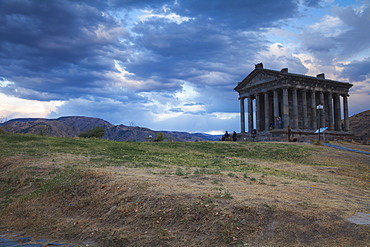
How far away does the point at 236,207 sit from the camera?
23.0 ft

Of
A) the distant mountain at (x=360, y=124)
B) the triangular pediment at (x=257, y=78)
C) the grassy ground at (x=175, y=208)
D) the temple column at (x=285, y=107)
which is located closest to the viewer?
the grassy ground at (x=175, y=208)

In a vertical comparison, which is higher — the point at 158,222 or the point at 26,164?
the point at 26,164

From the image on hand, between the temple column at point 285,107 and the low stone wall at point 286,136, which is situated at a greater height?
the temple column at point 285,107

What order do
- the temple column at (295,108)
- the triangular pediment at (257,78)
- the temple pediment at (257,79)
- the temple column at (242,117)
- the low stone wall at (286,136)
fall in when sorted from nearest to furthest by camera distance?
the low stone wall at (286,136) → the temple column at (295,108) → the triangular pediment at (257,78) → the temple pediment at (257,79) → the temple column at (242,117)

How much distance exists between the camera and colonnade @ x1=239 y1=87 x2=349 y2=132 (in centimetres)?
4428

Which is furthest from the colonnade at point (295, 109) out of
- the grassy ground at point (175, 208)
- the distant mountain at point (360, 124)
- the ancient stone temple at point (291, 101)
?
the grassy ground at point (175, 208)

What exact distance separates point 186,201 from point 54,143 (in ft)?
50.6

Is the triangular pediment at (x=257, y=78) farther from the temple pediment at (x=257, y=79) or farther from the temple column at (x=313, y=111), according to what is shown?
the temple column at (x=313, y=111)

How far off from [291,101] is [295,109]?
2.40m

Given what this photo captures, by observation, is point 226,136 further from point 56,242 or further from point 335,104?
point 56,242

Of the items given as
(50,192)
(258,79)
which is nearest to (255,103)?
(258,79)

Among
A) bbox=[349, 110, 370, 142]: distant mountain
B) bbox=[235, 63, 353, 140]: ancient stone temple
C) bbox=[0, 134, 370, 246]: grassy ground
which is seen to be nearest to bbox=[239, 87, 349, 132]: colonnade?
bbox=[235, 63, 353, 140]: ancient stone temple

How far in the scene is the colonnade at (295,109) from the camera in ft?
145

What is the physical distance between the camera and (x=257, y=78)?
48125mm
